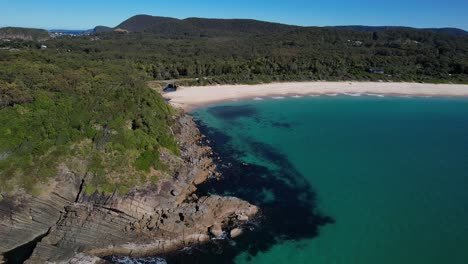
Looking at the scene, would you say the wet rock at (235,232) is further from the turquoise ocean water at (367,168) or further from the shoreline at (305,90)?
the shoreline at (305,90)

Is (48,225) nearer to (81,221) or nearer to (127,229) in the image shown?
(81,221)

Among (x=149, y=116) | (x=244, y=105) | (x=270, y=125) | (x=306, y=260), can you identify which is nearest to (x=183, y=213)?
(x=306, y=260)

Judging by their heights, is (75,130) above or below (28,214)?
above

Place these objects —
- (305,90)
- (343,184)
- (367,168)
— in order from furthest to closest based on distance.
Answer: (305,90) < (367,168) < (343,184)

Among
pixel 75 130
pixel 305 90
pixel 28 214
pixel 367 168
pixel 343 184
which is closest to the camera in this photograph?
pixel 28 214

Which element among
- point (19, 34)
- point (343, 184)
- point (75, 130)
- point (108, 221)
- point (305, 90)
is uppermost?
point (19, 34)

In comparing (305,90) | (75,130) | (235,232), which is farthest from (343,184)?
(305,90)

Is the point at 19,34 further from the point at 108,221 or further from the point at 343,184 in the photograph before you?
the point at 343,184

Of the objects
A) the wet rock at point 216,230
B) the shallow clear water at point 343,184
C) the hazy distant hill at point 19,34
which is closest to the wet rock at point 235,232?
the shallow clear water at point 343,184

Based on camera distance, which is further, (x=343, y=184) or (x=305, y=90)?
(x=305, y=90)
